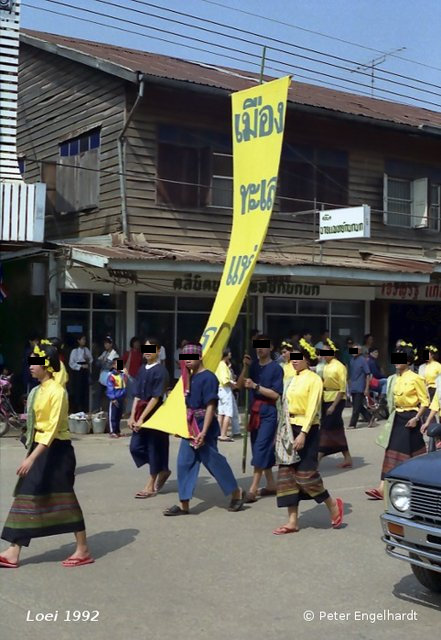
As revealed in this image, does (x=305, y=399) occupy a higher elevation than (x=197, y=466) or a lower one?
higher

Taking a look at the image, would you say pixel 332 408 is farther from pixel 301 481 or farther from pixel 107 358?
pixel 107 358

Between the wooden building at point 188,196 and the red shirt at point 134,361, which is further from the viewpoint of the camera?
the wooden building at point 188,196

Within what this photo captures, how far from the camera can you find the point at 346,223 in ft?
57.2

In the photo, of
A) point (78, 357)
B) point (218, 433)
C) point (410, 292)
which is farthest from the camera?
point (410, 292)

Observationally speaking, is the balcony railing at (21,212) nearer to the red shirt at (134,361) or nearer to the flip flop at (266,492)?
the red shirt at (134,361)

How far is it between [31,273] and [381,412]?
7777 mm

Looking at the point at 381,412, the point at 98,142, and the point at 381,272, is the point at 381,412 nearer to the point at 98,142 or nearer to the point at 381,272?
the point at 381,272

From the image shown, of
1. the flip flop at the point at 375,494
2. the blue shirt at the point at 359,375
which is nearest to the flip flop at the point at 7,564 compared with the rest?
the flip flop at the point at 375,494

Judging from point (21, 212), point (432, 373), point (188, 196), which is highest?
point (188, 196)

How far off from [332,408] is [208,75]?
462 inches

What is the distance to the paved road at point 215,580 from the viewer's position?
16.2 feet

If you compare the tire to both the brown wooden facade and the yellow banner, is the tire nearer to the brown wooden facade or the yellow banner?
the brown wooden facade

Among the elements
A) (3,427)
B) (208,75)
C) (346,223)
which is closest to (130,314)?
(3,427)

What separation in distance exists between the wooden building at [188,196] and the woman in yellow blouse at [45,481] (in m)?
8.19
